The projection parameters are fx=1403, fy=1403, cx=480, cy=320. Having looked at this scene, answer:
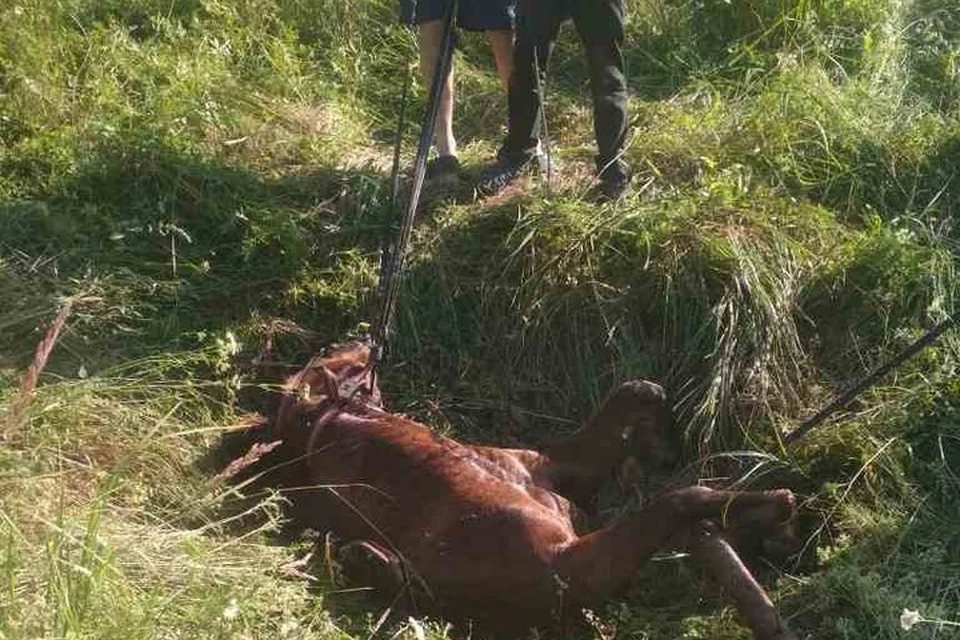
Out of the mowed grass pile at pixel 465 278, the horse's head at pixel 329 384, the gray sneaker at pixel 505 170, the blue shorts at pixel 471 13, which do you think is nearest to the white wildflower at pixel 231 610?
the mowed grass pile at pixel 465 278

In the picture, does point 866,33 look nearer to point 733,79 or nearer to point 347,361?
point 733,79

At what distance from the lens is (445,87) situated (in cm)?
564

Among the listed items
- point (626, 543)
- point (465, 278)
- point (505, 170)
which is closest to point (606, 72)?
point (505, 170)

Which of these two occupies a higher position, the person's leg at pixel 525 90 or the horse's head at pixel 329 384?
the person's leg at pixel 525 90

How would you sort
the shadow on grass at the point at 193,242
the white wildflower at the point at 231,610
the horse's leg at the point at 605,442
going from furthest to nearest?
the shadow on grass at the point at 193,242
the horse's leg at the point at 605,442
the white wildflower at the point at 231,610

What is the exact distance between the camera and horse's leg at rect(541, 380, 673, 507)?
162 inches

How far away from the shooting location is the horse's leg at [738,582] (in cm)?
342

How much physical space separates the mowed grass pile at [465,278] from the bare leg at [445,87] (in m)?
0.29

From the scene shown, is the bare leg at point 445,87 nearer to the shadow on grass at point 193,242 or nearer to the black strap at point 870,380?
the shadow on grass at point 193,242

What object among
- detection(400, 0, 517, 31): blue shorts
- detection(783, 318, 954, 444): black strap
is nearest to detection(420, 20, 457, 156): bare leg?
detection(400, 0, 517, 31): blue shorts

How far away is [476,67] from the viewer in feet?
22.0

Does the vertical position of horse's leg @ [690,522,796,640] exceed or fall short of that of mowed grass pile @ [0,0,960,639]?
it falls short

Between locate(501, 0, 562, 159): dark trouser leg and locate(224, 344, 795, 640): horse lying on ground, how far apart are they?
Result: 1458mm

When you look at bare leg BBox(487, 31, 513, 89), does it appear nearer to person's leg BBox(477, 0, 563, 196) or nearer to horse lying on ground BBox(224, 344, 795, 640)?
person's leg BBox(477, 0, 563, 196)
